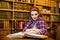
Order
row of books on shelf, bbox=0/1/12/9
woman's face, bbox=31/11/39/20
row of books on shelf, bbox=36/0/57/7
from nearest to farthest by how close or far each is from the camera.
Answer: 1. woman's face, bbox=31/11/39/20
2. row of books on shelf, bbox=0/1/12/9
3. row of books on shelf, bbox=36/0/57/7

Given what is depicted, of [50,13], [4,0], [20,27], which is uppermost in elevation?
[4,0]

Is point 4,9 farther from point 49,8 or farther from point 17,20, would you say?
point 49,8

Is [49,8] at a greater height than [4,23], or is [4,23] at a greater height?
[49,8]

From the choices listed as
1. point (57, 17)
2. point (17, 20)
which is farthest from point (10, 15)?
point (57, 17)

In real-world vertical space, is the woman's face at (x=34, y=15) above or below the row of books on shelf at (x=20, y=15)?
above

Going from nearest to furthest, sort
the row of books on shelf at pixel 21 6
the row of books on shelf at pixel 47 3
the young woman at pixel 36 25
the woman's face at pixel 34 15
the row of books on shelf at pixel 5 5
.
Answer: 1. the young woman at pixel 36 25
2. the woman's face at pixel 34 15
3. the row of books on shelf at pixel 5 5
4. the row of books on shelf at pixel 21 6
5. the row of books on shelf at pixel 47 3

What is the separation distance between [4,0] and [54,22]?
222cm

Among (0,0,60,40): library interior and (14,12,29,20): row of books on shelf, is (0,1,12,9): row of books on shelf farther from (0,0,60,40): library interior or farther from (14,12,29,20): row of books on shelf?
(14,12,29,20): row of books on shelf

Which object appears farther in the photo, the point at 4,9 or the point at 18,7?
the point at 18,7

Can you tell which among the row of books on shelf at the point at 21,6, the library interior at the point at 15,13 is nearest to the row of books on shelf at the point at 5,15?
the library interior at the point at 15,13

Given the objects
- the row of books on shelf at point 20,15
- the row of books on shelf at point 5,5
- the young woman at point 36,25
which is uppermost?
the row of books on shelf at point 5,5

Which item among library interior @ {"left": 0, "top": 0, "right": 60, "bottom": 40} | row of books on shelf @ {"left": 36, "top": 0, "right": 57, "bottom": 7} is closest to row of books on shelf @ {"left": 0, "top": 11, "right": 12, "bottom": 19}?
library interior @ {"left": 0, "top": 0, "right": 60, "bottom": 40}

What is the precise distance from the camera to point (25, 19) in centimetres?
479

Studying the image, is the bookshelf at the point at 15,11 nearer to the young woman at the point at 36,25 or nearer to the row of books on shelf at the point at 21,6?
the row of books on shelf at the point at 21,6
